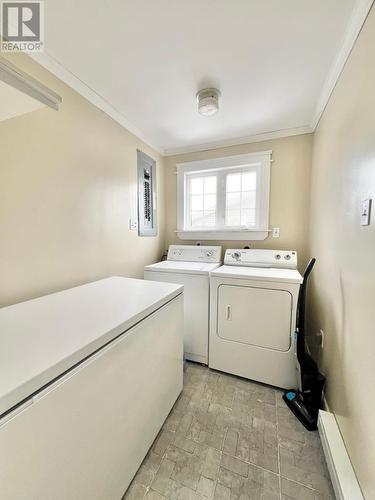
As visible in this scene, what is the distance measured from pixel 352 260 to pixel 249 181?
156 centimetres

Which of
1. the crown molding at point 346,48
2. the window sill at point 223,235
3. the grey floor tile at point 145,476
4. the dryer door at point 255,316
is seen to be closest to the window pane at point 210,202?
the window sill at point 223,235

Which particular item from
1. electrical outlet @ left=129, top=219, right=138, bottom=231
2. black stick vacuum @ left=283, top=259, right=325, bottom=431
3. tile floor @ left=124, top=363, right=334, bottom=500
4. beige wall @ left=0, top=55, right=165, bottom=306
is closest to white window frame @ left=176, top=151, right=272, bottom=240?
electrical outlet @ left=129, top=219, right=138, bottom=231

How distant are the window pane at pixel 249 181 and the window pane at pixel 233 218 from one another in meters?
0.29

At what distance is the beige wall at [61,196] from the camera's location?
1.12m

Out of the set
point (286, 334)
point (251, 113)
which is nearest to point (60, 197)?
point (251, 113)

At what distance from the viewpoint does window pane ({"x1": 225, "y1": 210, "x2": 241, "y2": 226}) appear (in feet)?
7.94

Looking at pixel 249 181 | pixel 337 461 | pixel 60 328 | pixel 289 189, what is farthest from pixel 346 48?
pixel 337 461

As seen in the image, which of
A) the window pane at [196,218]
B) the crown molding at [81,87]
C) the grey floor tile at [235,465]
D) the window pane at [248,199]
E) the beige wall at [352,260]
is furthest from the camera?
the window pane at [196,218]

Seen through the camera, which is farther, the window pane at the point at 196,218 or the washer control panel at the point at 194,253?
the window pane at the point at 196,218

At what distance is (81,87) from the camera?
1.47m

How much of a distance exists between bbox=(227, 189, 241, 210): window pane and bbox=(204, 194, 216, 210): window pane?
0.61ft

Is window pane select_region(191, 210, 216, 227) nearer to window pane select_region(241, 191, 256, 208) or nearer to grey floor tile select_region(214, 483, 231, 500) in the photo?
window pane select_region(241, 191, 256, 208)

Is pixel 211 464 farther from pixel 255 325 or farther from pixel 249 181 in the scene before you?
pixel 249 181

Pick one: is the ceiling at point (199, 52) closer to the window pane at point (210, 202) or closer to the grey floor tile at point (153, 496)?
the window pane at point (210, 202)
